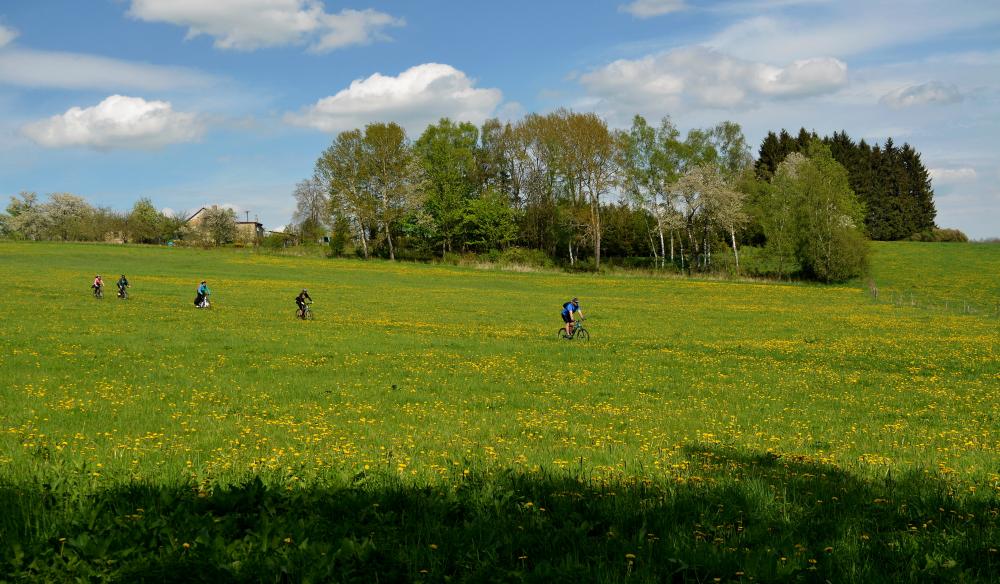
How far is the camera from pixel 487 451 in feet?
33.2

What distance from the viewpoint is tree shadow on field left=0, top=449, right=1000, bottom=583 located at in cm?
498

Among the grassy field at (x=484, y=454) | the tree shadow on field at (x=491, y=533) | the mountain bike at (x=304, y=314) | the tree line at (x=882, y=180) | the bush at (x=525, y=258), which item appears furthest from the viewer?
the tree line at (x=882, y=180)

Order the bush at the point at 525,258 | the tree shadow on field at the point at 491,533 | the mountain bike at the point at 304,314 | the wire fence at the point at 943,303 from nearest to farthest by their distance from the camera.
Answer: the tree shadow on field at the point at 491,533 < the mountain bike at the point at 304,314 < the wire fence at the point at 943,303 < the bush at the point at 525,258

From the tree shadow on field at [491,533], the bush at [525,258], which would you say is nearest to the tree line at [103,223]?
the bush at [525,258]

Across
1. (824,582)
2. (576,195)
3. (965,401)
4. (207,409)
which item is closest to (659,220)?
(576,195)

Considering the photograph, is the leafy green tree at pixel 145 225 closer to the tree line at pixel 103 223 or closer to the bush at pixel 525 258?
the tree line at pixel 103 223

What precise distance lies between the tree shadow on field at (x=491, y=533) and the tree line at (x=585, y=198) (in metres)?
78.5

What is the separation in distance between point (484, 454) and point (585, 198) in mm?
86093

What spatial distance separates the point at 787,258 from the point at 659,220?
1630 centimetres

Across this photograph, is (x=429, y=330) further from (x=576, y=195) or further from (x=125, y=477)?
(x=576, y=195)


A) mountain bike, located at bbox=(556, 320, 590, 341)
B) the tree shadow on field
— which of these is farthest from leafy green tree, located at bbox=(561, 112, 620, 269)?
the tree shadow on field

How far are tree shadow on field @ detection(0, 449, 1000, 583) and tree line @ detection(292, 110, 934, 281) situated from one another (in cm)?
7849

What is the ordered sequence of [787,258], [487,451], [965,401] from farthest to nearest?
1. [787,258]
2. [965,401]
3. [487,451]

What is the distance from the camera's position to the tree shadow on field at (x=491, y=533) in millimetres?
4980
